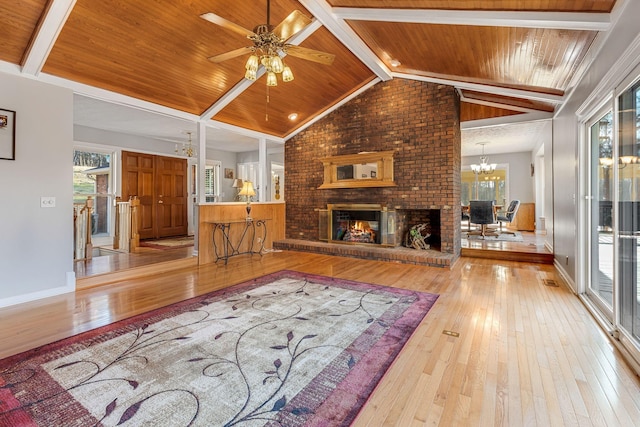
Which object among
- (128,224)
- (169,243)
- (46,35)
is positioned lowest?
(169,243)

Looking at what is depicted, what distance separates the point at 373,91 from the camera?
5.97 metres

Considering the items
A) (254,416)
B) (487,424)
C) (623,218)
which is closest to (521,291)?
(623,218)

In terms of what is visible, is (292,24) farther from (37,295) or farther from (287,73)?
(37,295)

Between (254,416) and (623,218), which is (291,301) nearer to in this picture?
(254,416)

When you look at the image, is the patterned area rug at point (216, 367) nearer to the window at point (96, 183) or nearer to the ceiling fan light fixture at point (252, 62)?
the ceiling fan light fixture at point (252, 62)

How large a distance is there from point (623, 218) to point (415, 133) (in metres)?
3.51

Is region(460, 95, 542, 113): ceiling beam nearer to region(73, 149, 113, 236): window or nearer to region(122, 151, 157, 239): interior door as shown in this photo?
region(122, 151, 157, 239): interior door

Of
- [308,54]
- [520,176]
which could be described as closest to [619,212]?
[308,54]

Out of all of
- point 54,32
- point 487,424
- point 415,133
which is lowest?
point 487,424

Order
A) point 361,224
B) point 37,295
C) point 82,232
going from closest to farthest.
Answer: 1. point 37,295
2. point 82,232
3. point 361,224

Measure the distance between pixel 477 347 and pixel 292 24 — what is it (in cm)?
300

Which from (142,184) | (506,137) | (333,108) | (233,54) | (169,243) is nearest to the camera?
(233,54)

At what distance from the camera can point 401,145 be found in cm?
564

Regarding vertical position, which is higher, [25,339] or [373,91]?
[373,91]
